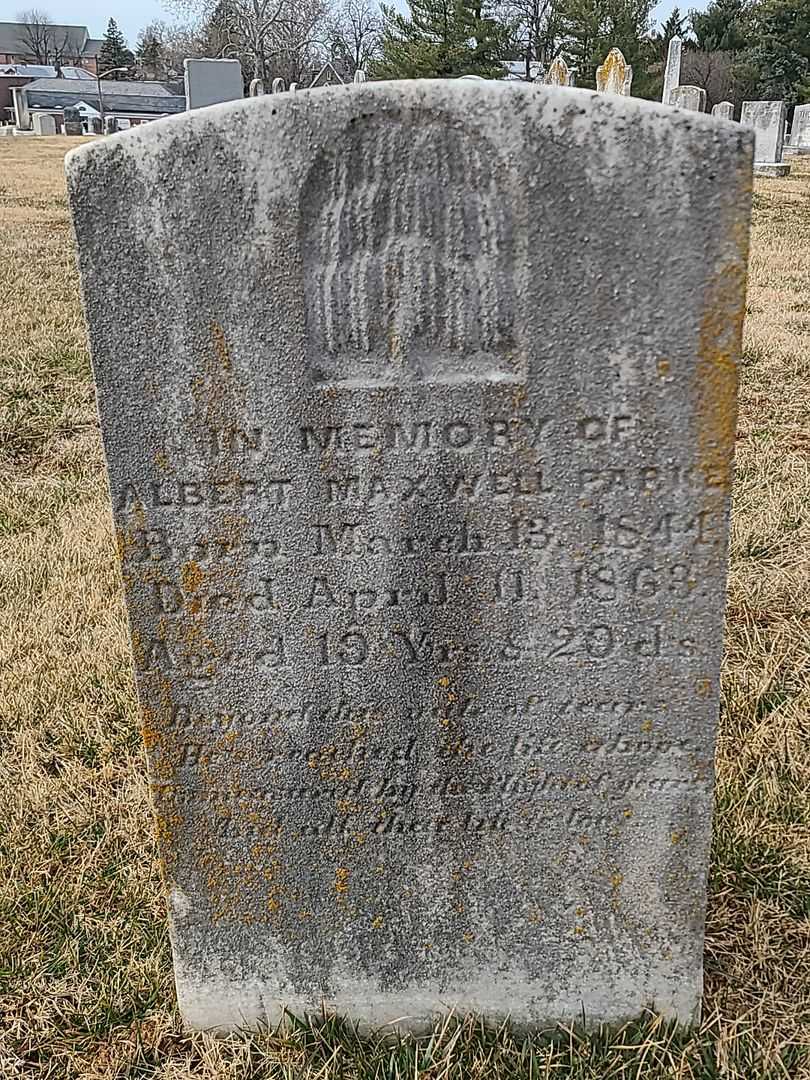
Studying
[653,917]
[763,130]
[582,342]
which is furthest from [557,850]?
[763,130]

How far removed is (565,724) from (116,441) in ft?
3.39

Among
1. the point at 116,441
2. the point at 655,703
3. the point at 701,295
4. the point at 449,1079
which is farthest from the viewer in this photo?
the point at 449,1079

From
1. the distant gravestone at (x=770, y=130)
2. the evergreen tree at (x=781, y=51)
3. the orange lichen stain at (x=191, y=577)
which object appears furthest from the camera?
the evergreen tree at (x=781, y=51)

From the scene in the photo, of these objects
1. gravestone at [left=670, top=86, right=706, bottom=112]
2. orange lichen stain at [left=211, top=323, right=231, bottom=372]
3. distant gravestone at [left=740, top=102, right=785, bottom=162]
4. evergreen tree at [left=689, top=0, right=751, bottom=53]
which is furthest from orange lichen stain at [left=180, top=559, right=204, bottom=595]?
evergreen tree at [left=689, top=0, right=751, bottom=53]

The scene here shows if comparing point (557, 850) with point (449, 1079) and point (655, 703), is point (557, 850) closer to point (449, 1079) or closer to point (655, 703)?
point (655, 703)

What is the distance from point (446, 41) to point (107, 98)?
44114 millimetres

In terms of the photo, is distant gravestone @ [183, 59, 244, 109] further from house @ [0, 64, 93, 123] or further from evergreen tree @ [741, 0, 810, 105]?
house @ [0, 64, 93, 123]

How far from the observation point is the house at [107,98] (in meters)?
68.4

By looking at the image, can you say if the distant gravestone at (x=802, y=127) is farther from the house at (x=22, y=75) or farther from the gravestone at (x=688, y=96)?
the house at (x=22, y=75)

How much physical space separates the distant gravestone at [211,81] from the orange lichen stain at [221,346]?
25.3 metres

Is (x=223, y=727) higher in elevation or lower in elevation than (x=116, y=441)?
lower

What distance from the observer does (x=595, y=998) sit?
2191 mm

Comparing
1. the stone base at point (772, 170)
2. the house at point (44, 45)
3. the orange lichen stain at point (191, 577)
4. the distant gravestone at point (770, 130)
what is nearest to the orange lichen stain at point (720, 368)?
the orange lichen stain at point (191, 577)

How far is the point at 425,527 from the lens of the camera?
72.1 inches
